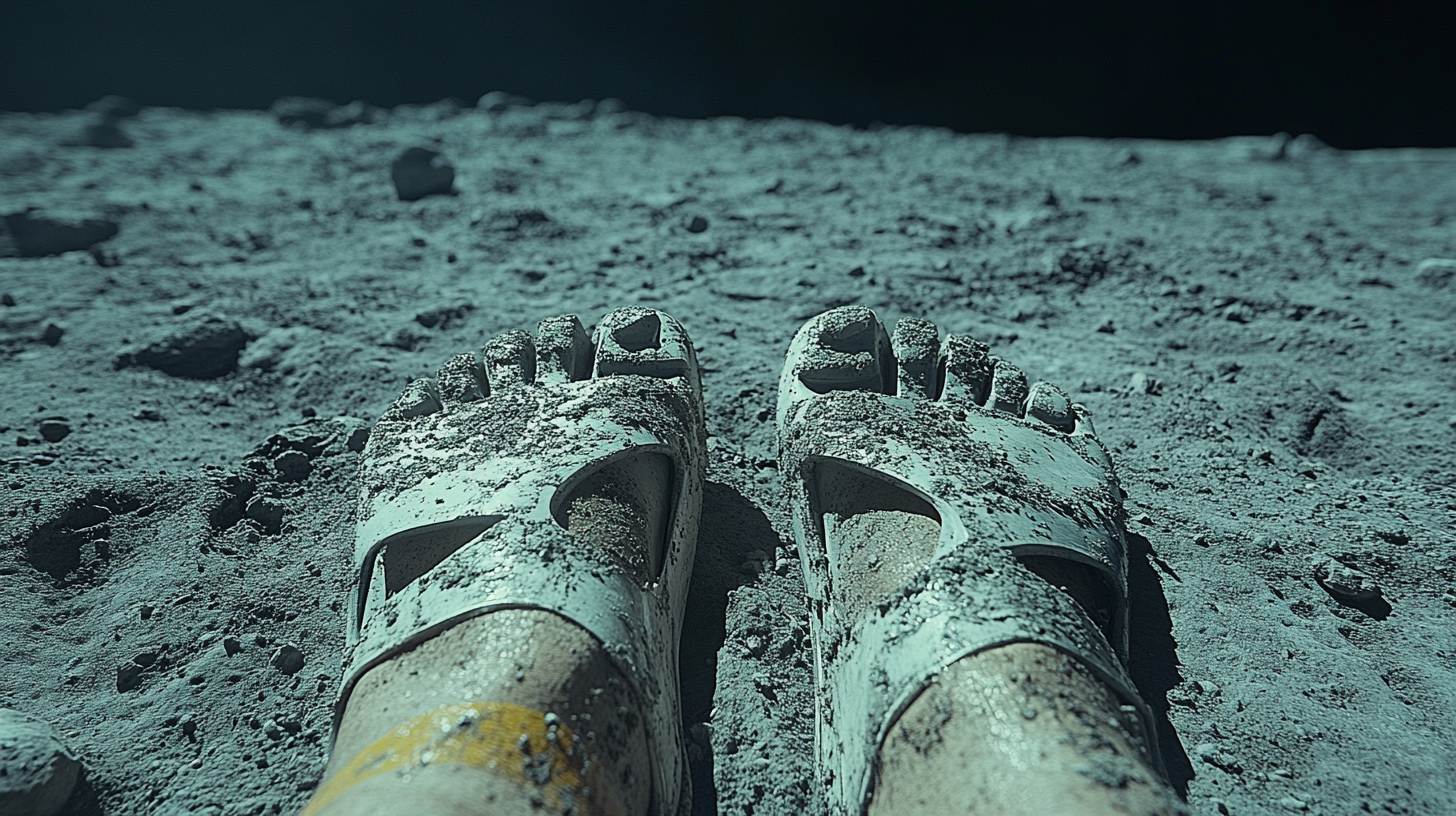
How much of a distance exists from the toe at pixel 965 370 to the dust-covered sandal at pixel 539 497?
41cm

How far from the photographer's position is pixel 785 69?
536 cm

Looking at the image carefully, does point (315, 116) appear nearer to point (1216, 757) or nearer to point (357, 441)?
point (357, 441)

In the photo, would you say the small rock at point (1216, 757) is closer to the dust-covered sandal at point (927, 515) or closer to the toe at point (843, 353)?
the dust-covered sandal at point (927, 515)

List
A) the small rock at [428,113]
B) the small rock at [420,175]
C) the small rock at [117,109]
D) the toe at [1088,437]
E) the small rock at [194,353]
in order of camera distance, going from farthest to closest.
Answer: the small rock at [428,113], the small rock at [117,109], the small rock at [420,175], the small rock at [194,353], the toe at [1088,437]

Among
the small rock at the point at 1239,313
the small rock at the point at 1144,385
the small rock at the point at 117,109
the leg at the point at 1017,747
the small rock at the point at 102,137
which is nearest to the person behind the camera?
the leg at the point at 1017,747

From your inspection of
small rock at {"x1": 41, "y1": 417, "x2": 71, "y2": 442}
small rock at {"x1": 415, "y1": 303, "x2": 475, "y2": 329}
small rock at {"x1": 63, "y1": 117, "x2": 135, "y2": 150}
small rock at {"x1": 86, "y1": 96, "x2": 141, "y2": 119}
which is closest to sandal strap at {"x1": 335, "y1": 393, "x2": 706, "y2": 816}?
small rock at {"x1": 41, "y1": 417, "x2": 71, "y2": 442}

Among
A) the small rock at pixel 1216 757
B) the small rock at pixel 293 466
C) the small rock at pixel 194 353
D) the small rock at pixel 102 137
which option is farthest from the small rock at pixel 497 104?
the small rock at pixel 1216 757

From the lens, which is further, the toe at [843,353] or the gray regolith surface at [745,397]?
the toe at [843,353]

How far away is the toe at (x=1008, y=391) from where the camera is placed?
1335mm

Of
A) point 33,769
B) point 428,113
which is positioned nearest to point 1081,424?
point 33,769

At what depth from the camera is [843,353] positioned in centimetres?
139

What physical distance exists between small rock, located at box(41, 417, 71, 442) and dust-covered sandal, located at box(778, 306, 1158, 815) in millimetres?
1288

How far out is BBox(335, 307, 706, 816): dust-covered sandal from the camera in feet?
2.99

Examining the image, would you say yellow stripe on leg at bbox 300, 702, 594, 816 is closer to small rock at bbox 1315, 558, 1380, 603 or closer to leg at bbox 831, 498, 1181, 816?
leg at bbox 831, 498, 1181, 816
